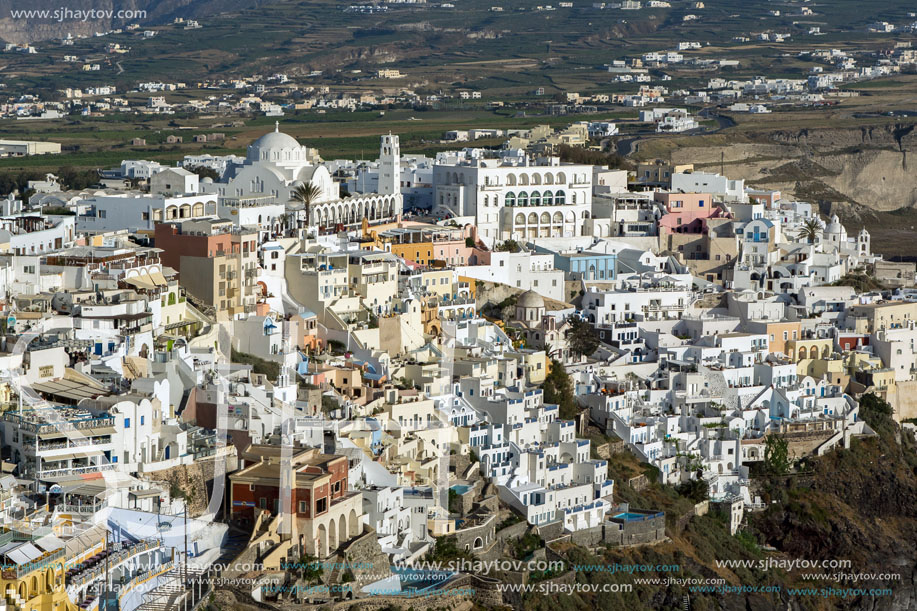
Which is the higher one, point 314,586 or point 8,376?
point 8,376

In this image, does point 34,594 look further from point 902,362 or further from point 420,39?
point 420,39

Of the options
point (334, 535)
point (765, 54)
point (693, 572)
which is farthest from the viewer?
point (765, 54)

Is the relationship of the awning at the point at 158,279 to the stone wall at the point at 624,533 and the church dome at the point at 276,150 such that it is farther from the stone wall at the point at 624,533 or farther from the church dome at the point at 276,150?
the church dome at the point at 276,150

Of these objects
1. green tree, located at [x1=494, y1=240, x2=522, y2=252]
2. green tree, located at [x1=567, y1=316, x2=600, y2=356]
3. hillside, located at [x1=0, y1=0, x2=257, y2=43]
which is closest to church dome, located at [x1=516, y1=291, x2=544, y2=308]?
green tree, located at [x1=567, y1=316, x2=600, y2=356]

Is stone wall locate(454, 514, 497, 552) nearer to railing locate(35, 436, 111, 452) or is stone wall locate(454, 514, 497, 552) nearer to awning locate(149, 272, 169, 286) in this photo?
railing locate(35, 436, 111, 452)

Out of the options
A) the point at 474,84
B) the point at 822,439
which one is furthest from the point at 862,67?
the point at 822,439

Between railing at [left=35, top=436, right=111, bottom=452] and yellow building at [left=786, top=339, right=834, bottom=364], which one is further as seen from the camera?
yellow building at [left=786, top=339, right=834, bottom=364]
